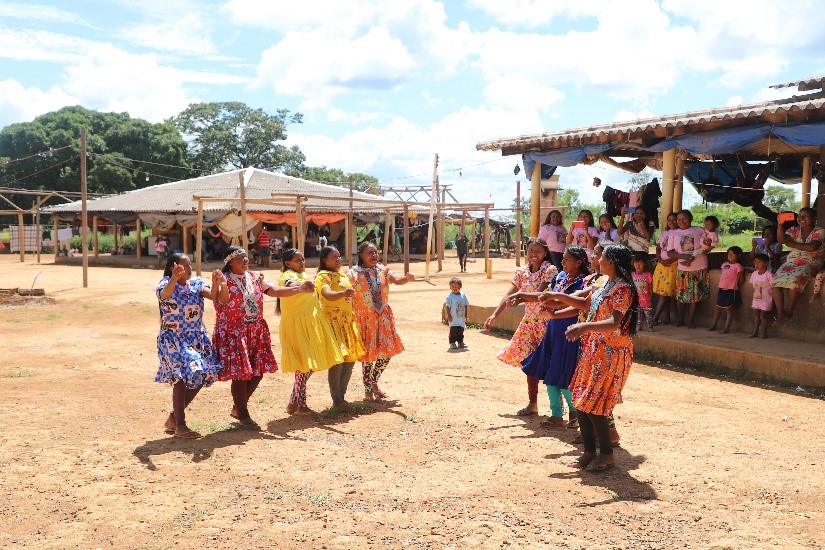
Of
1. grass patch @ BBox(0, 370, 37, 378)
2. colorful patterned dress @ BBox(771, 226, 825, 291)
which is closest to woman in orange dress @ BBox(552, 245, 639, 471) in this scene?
colorful patterned dress @ BBox(771, 226, 825, 291)

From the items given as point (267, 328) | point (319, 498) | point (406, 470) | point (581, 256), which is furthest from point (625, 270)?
point (267, 328)

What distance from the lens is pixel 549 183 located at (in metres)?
15.8

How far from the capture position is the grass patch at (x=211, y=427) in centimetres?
617

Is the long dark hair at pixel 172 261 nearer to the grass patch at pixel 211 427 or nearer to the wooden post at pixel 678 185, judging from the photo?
the grass patch at pixel 211 427

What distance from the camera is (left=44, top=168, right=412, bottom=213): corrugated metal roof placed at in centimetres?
2934

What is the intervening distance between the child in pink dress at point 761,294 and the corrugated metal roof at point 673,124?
67.3 inches

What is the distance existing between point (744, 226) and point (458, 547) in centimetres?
3461

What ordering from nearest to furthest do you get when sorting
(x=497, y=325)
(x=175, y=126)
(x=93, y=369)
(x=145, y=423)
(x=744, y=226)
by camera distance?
(x=145, y=423)
(x=93, y=369)
(x=497, y=325)
(x=744, y=226)
(x=175, y=126)

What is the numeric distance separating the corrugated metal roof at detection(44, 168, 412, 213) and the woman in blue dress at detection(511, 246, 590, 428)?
75.8 feet

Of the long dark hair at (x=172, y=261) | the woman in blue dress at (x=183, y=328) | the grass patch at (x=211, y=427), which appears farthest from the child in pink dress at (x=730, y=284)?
the long dark hair at (x=172, y=261)

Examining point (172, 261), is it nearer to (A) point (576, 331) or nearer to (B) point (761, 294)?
(A) point (576, 331)

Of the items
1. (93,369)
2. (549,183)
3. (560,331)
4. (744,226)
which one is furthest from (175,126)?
(560,331)

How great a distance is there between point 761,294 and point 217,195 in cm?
2544

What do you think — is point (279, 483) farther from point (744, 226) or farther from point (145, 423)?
point (744, 226)
